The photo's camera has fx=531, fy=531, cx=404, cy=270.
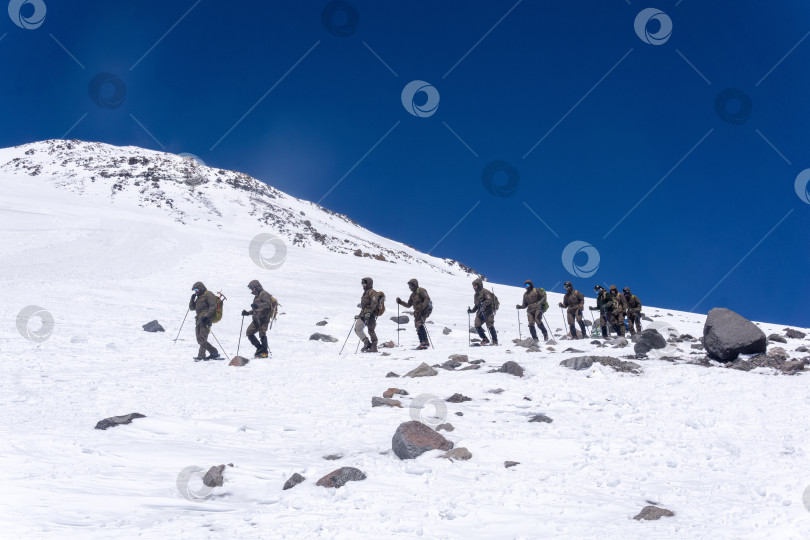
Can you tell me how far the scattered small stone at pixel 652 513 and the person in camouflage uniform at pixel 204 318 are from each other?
39.6 feet

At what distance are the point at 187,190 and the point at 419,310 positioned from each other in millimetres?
65300

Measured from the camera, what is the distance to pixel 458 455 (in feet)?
21.5

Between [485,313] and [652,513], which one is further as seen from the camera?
[485,313]

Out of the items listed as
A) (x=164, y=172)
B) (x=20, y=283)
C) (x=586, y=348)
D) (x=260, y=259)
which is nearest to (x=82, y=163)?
(x=164, y=172)

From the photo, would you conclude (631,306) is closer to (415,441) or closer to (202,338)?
(202,338)

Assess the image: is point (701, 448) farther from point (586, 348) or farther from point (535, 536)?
point (586, 348)

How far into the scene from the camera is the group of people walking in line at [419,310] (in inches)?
591

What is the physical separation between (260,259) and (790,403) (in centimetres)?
3314

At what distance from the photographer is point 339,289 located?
3102cm

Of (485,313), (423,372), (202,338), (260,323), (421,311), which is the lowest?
(423,372)

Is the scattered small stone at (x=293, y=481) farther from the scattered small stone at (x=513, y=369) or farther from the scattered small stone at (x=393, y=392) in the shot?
the scattered small stone at (x=513, y=369)

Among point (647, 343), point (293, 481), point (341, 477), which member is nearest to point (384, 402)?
point (341, 477)

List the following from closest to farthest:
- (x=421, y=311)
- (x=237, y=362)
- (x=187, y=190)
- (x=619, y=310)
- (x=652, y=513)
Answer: (x=652, y=513) < (x=237, y=362) < (x=421, y=311) < (x=619, y=310) < (x=187, y=190)

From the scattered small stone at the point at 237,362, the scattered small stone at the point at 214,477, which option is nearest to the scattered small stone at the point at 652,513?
the scattered small stone at the point at 214,477
